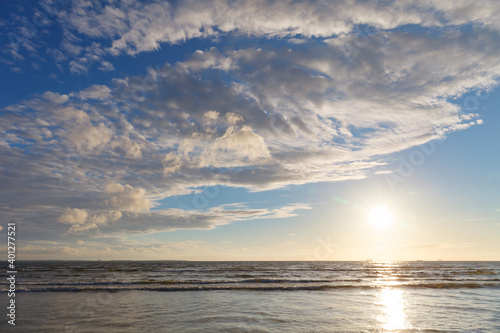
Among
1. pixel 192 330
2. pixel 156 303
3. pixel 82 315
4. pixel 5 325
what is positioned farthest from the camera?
pixel 156 303

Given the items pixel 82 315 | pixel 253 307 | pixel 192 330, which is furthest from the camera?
pixel 253 307

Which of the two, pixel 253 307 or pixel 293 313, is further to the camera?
pixel 253 307

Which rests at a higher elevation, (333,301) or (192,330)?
(192,330)

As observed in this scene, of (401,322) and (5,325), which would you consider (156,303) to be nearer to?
(5,325)

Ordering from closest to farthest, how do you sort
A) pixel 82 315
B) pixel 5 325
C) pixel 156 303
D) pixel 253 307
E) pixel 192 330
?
pixel 192 330 → pixel 5 325 → pixel 82 315 → pixel 253 307 → pixel 156 303

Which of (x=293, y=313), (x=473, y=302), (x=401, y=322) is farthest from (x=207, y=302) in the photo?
(x=473, y=302)

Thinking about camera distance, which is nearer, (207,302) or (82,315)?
(82,315)

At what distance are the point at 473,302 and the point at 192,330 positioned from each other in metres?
21.9

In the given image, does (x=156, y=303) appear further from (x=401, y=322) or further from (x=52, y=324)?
(x=401, y=322)

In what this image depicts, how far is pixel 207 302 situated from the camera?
21.6 meters

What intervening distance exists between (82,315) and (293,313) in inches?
488

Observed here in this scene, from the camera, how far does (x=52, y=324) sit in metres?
14.7

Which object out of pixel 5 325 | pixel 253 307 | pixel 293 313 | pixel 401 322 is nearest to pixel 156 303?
pixel 253 307

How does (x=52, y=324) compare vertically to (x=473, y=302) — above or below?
above
